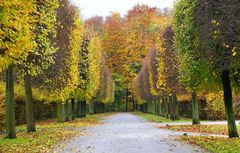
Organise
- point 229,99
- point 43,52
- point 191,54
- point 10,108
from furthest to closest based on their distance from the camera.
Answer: point 43,52 < point 10,108 < point 191,54 < point 229,99

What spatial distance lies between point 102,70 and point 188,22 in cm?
5360

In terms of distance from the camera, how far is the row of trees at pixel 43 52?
14.4 meters

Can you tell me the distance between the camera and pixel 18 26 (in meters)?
14.5

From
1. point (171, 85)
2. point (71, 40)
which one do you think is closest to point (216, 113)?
point (171, 85)

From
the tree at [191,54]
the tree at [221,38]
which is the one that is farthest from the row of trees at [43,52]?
the tree at [191,54]

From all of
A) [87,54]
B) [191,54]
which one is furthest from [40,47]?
[87,54]

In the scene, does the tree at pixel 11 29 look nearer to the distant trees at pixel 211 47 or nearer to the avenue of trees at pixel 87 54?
the avenue of trees at pixel 87 54

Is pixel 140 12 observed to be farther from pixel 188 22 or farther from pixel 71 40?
pixel 188 22

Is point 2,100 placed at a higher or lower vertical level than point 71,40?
lower

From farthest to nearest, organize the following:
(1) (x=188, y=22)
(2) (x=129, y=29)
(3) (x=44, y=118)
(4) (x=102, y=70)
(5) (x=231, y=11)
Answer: (2) (x=129, y=29) < (4) (x=102, y=70) < (3) (x=44, y=118) < (1) (x=188, y=22) < (5) (x=231, y=11)

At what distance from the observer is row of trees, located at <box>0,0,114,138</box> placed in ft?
47.1

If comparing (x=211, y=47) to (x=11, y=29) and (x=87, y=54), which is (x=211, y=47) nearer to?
(x=11, y=29)

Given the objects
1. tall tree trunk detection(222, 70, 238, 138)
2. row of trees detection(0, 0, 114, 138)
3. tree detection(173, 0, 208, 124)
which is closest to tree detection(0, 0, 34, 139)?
row of trees detection(0, 0, 114, 138)

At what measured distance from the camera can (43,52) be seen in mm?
26766
